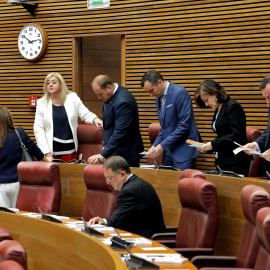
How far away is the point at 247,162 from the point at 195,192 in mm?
1101

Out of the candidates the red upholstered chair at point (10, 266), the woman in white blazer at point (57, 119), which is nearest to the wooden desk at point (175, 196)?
→ the woman in white blazer at point (57, 119)

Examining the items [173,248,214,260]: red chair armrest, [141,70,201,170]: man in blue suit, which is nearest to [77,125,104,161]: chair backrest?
[141,70,201,170]: man in blue suit

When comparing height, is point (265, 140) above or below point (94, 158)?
above

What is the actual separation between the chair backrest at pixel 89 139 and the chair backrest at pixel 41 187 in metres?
1.45

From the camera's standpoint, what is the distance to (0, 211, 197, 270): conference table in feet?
10.6

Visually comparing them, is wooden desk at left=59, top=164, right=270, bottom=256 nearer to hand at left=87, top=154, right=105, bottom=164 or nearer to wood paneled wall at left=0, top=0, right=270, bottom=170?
hand at left=87, top=154, right=105, bottom=164

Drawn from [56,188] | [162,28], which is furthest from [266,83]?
[162,28]

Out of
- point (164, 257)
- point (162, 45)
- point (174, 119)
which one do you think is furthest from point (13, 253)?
point (162, 45)

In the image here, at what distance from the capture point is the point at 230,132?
5133 mm

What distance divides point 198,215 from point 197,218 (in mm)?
22

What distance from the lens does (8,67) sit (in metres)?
9.31

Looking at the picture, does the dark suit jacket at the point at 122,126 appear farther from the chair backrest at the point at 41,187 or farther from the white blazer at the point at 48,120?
the white blazer at the point at 48,120

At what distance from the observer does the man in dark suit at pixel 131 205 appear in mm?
4367

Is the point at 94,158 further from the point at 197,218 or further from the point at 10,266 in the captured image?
the point at 10,266
